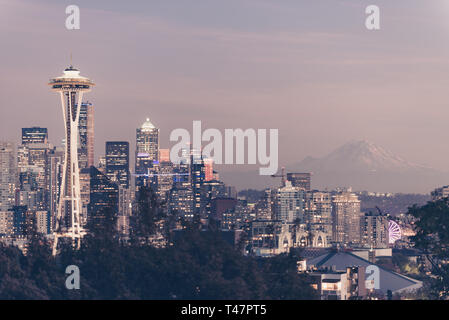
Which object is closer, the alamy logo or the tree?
the alamy logo

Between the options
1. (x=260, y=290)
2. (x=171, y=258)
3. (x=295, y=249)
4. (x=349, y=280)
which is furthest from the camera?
(x=349, y=280)

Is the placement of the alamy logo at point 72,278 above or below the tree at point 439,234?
below

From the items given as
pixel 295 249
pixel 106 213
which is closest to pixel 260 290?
pixel 295 249

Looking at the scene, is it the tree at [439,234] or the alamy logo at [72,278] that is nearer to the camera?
the alamy logo at [72,278]

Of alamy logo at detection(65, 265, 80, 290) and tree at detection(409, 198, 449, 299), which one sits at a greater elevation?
tree at detection(409, 198, 449, 299)

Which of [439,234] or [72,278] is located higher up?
[439,234]
